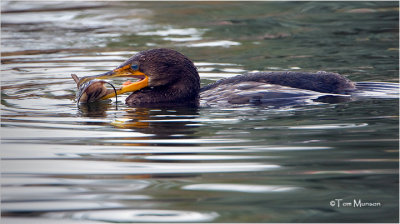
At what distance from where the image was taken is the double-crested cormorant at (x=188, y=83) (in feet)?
23.6

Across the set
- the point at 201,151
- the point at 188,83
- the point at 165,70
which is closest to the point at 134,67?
the point at 165,70

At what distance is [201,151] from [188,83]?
2.54 meters

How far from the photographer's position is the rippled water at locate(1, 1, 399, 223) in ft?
12.8

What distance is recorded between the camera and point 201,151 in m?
5.07

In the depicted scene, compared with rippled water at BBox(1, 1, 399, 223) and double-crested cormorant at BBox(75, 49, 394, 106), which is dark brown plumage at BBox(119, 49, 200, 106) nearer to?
double-crested cormorant at BBox(75, 49, 394, 106)

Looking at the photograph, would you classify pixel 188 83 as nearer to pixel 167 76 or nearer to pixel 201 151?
pixel 167 76

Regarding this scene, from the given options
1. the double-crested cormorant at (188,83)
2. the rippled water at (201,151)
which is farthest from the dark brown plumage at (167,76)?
the rippled water at (201,151)

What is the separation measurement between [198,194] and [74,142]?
5.70 feet

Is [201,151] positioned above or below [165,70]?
below

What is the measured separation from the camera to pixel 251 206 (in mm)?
3904

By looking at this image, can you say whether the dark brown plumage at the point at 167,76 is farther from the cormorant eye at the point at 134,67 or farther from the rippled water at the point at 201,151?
the rippled water at the point at 201,151

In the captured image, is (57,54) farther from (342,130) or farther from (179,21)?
(342,130)

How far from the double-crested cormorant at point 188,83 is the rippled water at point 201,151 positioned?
30 cm

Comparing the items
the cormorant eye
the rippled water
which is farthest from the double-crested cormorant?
the rippled water
